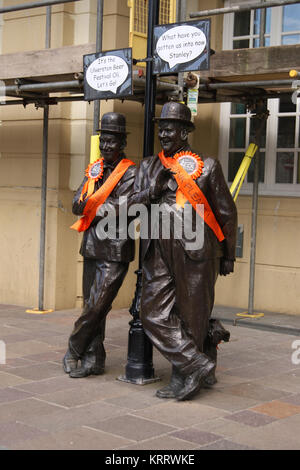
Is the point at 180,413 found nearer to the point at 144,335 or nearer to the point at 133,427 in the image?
the point at 133,427

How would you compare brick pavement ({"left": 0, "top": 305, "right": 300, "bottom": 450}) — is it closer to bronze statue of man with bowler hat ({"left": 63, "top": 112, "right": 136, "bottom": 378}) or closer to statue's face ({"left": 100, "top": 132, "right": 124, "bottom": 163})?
bronze statue of man with bowler hat ({"left": 63, "top": 112, "right": 136, "bottom": 378})

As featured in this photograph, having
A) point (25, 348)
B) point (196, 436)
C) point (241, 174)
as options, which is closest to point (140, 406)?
point (196, 436)

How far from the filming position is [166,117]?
591cm

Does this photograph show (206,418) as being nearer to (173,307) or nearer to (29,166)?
(173,307)

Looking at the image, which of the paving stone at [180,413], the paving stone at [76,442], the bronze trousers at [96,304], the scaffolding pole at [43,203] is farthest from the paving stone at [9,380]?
the scaffolding pole at [43,203]

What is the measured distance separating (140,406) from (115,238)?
1.40m

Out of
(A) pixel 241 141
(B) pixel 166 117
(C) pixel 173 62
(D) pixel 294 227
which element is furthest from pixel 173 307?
(A) pixel 241 141

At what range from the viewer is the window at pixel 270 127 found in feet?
31.5

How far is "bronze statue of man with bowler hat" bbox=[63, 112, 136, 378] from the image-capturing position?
20.7ft

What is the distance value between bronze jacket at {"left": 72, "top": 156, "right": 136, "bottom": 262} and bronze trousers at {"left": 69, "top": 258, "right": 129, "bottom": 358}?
0.08 metres

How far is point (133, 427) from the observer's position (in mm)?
5098

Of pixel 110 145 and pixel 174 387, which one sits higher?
pixel 110 145

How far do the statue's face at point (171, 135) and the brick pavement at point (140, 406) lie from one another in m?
1.87

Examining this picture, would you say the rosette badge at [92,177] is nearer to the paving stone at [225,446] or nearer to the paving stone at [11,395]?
the paving stone at [11,395]
